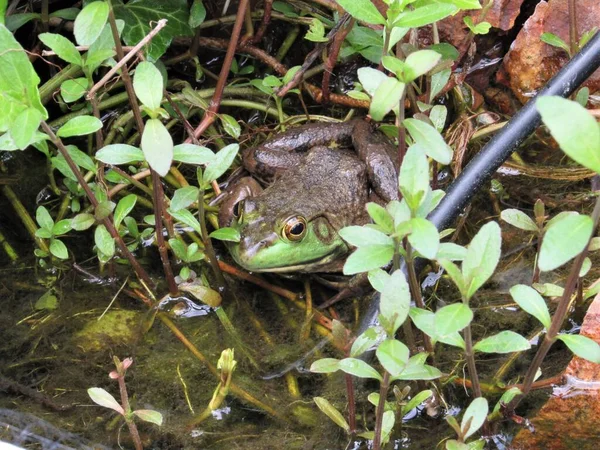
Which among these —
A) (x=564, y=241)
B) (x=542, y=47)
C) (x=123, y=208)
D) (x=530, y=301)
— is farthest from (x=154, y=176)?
(x=542, y=47)

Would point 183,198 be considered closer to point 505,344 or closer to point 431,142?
point 431,142

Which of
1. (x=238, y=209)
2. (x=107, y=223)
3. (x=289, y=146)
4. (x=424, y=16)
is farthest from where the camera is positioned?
(x=289, y=146)

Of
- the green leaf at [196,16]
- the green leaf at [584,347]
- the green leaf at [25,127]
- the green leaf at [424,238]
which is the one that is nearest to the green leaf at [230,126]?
the green leaf at [196,16]

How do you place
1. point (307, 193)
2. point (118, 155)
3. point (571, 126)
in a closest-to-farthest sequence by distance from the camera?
point (571, 126)
point (118, 155)
point (307, 193)

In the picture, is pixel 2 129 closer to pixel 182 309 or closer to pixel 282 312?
pixel 182 309

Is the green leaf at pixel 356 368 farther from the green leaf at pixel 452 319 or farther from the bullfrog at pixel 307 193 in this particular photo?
the bullfrog at pixel 307 193

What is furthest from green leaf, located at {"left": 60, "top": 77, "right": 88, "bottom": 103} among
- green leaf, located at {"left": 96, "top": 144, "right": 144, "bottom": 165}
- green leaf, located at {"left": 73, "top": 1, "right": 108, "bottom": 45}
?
green leaf, located at {"left": 73, "top": 1, "right": 108, "bottom": 45}

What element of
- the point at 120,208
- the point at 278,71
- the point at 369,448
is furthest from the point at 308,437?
the point at 278,71

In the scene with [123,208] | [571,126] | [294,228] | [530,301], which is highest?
[571,126]

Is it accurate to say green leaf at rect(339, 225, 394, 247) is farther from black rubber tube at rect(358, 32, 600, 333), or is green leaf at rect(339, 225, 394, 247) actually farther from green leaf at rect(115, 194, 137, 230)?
green leaf at rect(115, 194, 137, 230)
